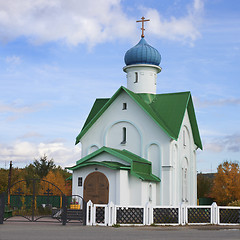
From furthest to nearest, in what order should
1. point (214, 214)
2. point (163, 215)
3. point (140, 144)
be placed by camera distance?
1. point (140, 144)
2. point (214, 214)
3. point (163, 215)

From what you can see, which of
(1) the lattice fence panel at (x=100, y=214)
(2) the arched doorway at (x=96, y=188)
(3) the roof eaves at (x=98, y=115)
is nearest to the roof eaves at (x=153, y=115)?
(3) the roof eaves at (x=98, y=115)

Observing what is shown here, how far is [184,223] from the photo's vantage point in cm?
2197

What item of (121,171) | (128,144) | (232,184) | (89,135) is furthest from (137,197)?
(232,184)

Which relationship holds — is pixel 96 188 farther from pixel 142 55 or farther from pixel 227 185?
Result: pixel 227 185

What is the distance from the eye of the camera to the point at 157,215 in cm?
2175

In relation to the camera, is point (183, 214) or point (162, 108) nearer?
point (183, 214)

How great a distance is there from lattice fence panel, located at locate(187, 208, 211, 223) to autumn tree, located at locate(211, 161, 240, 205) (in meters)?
32.1

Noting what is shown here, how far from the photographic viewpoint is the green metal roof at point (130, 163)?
28484 mm

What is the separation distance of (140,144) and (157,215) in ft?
35.6

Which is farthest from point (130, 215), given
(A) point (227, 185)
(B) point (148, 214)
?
(A) point (227, 185)

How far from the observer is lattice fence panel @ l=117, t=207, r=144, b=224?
69.7 ft

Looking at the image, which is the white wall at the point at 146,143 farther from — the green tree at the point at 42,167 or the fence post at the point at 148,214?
the green tree at the point at 42,167

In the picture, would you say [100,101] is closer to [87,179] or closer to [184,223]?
[87,179]

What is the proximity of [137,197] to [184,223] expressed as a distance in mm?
7042
